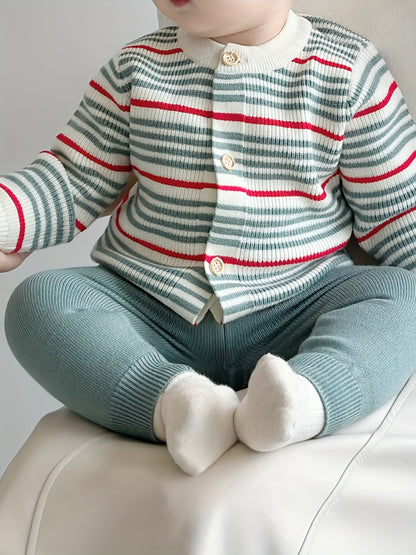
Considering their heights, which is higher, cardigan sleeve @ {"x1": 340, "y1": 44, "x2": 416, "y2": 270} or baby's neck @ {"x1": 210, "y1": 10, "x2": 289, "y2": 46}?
baby's neck @ {"x1": 210, "y1": 10, "x2": 289, "y2": 46}

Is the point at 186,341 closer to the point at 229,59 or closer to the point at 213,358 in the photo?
the point at 213,358

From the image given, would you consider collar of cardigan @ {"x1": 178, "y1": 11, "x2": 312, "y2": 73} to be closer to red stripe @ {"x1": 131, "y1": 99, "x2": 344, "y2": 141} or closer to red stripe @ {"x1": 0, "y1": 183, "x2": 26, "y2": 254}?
red stripe @ {"x1": 131, "y1": 99, "x2": 344, "y2": 141}

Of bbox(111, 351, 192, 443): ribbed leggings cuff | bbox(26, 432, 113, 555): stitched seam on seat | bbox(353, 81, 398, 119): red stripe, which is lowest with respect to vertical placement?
bbox(26, 432, 113, 555): stitched seam on seat

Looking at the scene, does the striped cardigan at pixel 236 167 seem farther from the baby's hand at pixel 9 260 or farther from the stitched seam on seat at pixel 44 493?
the stitched seam on seat at pixel 44 493

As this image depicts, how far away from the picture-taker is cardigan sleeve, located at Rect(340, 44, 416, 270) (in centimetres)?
105

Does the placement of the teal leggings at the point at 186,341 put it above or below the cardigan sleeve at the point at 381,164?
below

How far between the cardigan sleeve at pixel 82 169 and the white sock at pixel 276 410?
14.9 inches

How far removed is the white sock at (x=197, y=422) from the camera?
0.76m

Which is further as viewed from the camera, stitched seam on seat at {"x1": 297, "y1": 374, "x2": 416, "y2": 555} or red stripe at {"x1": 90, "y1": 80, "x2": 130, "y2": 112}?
red stripe at {"x1": 90, "y1": 80, "x2": 130, "y2": 112}

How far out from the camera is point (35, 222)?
1.05 meters

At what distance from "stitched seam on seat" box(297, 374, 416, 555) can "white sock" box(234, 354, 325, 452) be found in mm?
45

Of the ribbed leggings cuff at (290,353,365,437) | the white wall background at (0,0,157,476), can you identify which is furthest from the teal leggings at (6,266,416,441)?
the white wall background at (0,0,157,476)

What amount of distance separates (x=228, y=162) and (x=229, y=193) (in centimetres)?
3

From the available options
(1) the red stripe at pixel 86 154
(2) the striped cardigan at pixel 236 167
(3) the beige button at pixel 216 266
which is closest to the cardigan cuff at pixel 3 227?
(2) the striped cardigan at pixel 236 167
